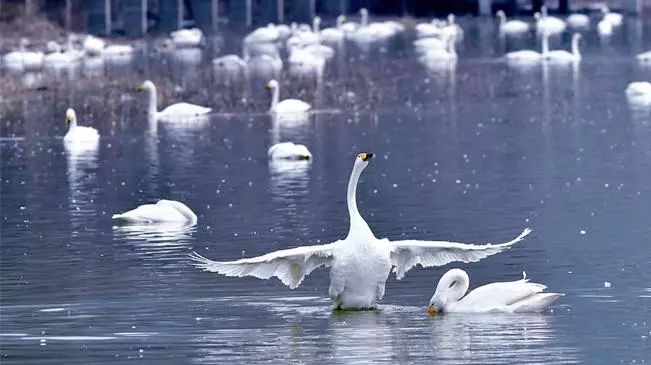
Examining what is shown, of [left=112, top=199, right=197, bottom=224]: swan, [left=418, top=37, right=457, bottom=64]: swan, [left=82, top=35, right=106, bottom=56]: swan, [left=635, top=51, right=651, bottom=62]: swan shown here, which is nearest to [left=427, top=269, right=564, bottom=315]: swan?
[left=112, top=199, right=197, bottom=224]: swan

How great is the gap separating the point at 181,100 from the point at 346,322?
25282mm

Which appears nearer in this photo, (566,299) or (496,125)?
(566,299)

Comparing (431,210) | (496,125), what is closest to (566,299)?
(431,210)

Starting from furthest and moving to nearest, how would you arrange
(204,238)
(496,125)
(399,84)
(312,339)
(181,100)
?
(399,84)
(181,100)
(496,125)
(204,238)
(312,339)

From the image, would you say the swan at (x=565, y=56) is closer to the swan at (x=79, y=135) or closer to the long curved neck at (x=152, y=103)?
the long curved neck at (x=152, y=103)

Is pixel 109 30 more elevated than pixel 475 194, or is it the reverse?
pixel 109 30

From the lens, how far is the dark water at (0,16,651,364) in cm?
1408

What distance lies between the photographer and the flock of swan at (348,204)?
49.2 feet

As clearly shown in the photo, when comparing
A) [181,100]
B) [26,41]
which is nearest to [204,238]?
[181,100]

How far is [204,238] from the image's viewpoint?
20.2 metres

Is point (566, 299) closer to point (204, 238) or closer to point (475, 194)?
point (204, 238)

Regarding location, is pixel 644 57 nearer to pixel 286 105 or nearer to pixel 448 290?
pixel 286 105

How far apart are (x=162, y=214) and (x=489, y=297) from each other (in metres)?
7.20

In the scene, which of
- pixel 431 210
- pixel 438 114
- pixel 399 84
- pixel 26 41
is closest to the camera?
pixel 431 210
